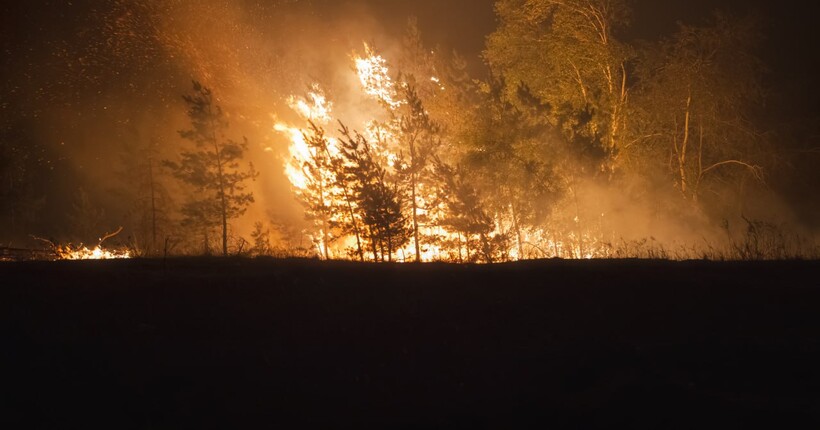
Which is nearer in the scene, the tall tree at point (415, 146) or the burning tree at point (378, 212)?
the burning tree at point (378, 212)

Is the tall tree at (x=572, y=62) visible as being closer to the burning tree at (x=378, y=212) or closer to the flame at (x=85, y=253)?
the burning tree at (x=378, y=212)

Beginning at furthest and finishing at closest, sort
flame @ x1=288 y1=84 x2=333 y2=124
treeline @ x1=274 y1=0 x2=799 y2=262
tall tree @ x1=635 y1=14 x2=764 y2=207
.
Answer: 1. flame @ x1=288 y1=84 x2=333 y2=124
2. treeline @ x1=274 y1=0 x2=799 y2=262
3. tall tree @ x1=635 y1=14 x2=764 y2=207

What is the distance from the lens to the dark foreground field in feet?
24.4

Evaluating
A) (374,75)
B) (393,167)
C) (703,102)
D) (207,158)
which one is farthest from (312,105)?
(703,102)

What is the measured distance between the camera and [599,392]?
7723 mm

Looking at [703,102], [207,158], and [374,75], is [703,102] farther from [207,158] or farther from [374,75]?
[207,158]

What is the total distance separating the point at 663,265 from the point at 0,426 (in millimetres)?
11444

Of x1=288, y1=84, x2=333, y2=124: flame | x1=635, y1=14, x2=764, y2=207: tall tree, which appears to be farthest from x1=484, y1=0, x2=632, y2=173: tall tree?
x1=288, y1=84, x2=333, y2=124: flame

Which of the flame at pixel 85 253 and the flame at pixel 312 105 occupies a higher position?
the flame at pixel 312 105

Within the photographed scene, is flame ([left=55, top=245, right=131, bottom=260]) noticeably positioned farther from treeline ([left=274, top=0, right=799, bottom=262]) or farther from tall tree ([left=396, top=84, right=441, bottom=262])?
tall tree ([left=396, top=84, right=441, bottom=262])

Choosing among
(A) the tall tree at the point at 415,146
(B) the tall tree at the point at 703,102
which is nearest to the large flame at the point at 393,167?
(A) the tall tree at the point at 415,146

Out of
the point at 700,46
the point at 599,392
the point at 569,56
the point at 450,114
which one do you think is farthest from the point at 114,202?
the point at 599,392

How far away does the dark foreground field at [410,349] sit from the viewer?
7430mm

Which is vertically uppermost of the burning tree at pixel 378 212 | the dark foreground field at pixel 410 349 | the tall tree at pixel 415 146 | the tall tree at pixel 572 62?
the tall tree at pixel 572 62
